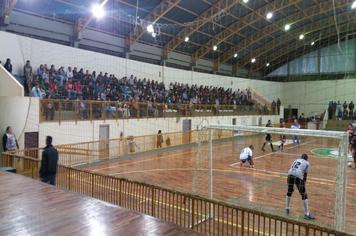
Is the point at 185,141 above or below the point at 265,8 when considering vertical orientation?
below

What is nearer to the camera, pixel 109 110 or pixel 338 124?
pixel 109 110

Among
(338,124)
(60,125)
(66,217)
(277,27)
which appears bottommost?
(66,217)

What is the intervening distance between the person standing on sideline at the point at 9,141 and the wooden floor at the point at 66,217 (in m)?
5.49

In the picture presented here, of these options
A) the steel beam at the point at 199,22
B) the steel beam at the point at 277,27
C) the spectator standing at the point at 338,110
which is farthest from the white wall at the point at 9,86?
the spectator standing at the point at 338,110

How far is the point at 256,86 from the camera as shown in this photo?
38.4 metres

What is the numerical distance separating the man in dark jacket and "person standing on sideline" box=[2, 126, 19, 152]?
4.72m

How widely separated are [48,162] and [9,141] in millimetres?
5070

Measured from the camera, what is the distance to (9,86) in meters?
13.4

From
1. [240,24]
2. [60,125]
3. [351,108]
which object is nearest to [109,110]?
[60,125]

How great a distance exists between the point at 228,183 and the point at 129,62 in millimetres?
14256

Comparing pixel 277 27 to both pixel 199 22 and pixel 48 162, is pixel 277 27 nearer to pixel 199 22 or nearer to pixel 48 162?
pixel 199 22

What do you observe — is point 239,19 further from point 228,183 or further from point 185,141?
point 228,183

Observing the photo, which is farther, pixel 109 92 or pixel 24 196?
pixel 109 92

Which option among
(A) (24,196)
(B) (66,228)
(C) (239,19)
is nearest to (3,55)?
(A) (24,196)
